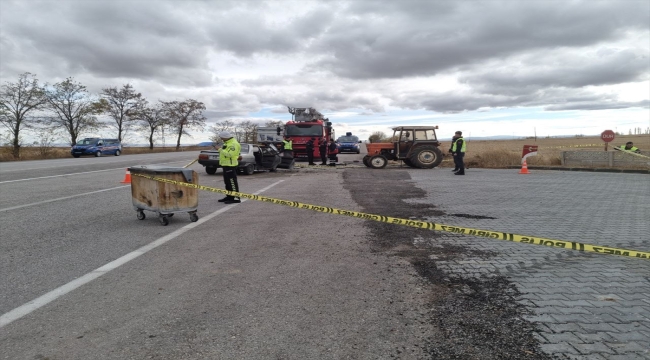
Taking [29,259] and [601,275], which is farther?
[29,259]

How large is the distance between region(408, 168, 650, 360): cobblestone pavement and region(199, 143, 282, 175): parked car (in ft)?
29.7

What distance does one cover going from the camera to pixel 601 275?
14.3 ft

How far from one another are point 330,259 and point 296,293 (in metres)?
1.19

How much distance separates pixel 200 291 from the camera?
3982 millimetres

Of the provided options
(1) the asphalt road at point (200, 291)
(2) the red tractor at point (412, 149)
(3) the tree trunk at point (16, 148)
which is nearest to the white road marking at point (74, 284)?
(1) the asphalt road at point (200, 291)

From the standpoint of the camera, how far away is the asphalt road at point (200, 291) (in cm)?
295

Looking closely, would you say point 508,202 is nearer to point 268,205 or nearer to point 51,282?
point 268,205

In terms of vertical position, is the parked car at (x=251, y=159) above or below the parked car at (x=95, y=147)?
below

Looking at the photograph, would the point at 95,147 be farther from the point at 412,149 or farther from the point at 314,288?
the point at 314,288

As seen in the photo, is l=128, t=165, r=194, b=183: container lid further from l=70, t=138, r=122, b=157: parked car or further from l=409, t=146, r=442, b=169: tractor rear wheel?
l=70, t=138, r=122, b=157: parked car

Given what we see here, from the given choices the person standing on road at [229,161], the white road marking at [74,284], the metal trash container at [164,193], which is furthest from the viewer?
the person standing on road at [229,161]

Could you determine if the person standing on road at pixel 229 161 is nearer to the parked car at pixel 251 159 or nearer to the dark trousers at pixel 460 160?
the parked car at pixel 251 159

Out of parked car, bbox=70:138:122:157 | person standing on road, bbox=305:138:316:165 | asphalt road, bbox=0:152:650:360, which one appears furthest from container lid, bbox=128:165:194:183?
parked car, bbox=70:138:122:157

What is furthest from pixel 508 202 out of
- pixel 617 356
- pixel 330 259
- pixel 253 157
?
pixel 253 157
